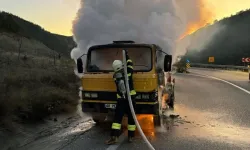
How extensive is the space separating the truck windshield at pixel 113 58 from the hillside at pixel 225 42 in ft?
186

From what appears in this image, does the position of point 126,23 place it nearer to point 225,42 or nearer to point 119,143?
point 119,143

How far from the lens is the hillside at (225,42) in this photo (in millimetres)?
66500

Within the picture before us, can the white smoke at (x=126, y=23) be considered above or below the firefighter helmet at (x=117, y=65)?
above

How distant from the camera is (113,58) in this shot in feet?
27.7

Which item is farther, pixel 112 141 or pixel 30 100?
pixel 30 100

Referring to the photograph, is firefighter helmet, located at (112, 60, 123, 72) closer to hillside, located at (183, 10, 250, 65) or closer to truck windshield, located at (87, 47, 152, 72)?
truck windshield, located at (87, 47, 152, 72)

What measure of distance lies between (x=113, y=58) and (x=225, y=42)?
71.4 m

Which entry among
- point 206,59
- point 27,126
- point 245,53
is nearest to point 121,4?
point 27,126

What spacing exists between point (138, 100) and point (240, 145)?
2.37 m

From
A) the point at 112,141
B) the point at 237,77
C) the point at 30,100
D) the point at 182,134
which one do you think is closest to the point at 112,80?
the point at 112,141

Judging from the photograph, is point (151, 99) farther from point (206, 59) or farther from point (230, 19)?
point (230, 19)

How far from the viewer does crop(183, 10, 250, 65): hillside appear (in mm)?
66500

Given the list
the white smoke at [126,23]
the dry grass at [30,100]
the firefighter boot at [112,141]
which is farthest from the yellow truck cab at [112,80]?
the white smoke at [126,23]

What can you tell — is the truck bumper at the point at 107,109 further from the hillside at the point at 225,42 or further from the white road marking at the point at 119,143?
the hillside at the point at 225,42
